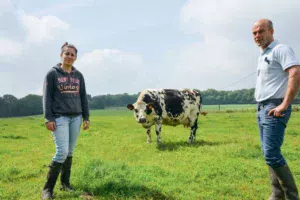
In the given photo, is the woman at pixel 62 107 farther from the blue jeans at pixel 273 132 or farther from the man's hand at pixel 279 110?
the man's hand at pixel 279 110

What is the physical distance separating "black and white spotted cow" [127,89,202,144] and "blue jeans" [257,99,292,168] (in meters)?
8.18

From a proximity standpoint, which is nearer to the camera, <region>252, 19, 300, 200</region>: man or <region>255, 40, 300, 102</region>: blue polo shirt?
<region>252, 19, 300, 200</region>: man

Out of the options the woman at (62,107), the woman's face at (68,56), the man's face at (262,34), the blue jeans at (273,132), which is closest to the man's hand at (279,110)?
the blue jeans at (273,132)

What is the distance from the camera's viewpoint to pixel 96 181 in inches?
262

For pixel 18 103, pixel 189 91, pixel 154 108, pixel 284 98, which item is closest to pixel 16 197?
pixel 284 98

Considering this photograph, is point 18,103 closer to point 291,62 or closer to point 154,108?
point 154,108

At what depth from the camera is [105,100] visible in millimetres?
85375

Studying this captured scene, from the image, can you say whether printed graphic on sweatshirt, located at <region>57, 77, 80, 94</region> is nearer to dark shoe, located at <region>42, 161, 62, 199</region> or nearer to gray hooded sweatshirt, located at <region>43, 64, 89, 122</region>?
gray hooded sweatshirt, located at <region>43, 64, 89, 122</region>

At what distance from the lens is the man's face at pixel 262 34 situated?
489 cm

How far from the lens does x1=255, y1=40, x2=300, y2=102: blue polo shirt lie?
461cm

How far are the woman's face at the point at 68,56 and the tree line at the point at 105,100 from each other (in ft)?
221

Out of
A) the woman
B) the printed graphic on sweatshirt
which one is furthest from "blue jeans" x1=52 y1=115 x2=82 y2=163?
the printed graphic on sweatshirt

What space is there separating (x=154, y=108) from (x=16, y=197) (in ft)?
25.8

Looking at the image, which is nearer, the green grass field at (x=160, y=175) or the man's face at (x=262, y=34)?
the man's face at (x=262, y=34)
